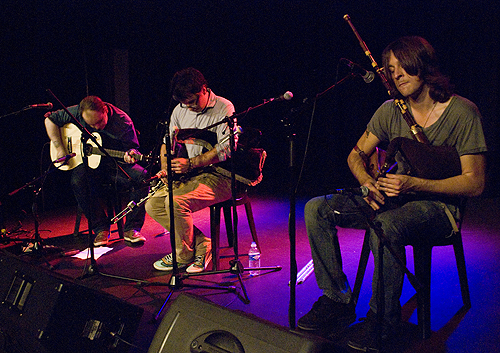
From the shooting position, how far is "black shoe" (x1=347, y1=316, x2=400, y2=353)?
1.90m

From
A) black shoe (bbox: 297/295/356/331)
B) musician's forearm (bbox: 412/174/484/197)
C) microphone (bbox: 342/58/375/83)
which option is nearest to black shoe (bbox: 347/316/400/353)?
black shoe (bbox: 297/295/356/331)

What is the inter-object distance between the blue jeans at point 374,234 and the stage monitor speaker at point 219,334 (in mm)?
883

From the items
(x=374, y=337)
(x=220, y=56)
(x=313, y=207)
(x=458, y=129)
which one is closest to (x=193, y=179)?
(x=313, y=207)

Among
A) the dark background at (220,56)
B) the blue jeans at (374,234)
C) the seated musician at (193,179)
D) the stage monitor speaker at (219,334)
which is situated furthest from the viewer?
the dark background at (220,56)

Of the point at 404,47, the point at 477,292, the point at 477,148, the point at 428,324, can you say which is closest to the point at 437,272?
the point at 477,292

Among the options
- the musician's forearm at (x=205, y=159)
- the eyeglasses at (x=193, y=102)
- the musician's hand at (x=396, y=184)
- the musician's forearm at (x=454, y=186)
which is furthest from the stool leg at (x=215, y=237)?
the musician's forearm at (x=454, y=186)

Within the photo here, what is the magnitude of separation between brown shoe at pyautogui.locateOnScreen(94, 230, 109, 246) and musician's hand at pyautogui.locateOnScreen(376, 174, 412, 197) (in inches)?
114

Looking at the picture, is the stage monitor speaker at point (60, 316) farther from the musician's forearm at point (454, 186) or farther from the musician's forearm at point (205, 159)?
the musician's forearm at point (454, 186)

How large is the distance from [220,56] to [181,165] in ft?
12.7

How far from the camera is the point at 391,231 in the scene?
1.99m

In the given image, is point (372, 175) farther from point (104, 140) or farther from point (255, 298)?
point (104, 140)

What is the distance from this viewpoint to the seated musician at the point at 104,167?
13.0 ft

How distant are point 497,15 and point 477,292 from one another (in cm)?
399

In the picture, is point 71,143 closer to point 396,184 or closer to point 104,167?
point 104,167
